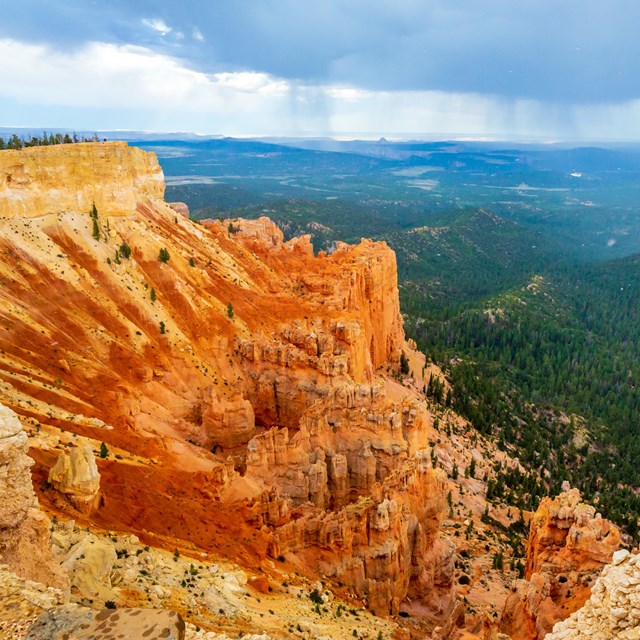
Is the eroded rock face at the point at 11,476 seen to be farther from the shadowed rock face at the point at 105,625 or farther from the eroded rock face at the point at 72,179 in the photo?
the eroded rock face at the point at 72,179

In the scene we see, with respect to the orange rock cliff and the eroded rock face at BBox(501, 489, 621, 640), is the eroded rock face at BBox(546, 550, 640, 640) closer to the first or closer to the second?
the eroded rock face at BBox(501, 489, 621, 640)

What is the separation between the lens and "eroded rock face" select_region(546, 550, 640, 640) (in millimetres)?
11547

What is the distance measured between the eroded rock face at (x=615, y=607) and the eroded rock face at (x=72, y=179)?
165ft

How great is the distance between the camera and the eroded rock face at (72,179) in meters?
48.1

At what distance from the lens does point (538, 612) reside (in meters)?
23.6

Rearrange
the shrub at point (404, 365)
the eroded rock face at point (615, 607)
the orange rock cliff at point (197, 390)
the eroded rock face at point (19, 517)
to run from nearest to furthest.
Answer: the eroded rock face at point (615, 607) → the eroded rock face at point (19, 517) → the orange rock cliff at point (197, 390) → the shrub at point (404, 365)

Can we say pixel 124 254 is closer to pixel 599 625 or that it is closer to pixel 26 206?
pixel 26 206

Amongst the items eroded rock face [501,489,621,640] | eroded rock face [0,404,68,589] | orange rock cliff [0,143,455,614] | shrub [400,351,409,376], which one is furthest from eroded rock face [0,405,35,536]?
shrub [400,351,409,376]

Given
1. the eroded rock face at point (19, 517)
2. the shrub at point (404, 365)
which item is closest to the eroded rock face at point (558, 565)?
the eroded rock face at point (19, 517)

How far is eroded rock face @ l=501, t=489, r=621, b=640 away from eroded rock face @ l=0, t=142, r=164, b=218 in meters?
47.4

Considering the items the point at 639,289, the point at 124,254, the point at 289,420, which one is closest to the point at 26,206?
the point at 124,254

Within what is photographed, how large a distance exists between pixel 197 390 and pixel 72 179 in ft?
77.6

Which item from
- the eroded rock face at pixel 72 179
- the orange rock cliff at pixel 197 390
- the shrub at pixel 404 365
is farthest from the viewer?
the shrub at pixel 404 365

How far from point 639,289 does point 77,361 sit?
16628cm
